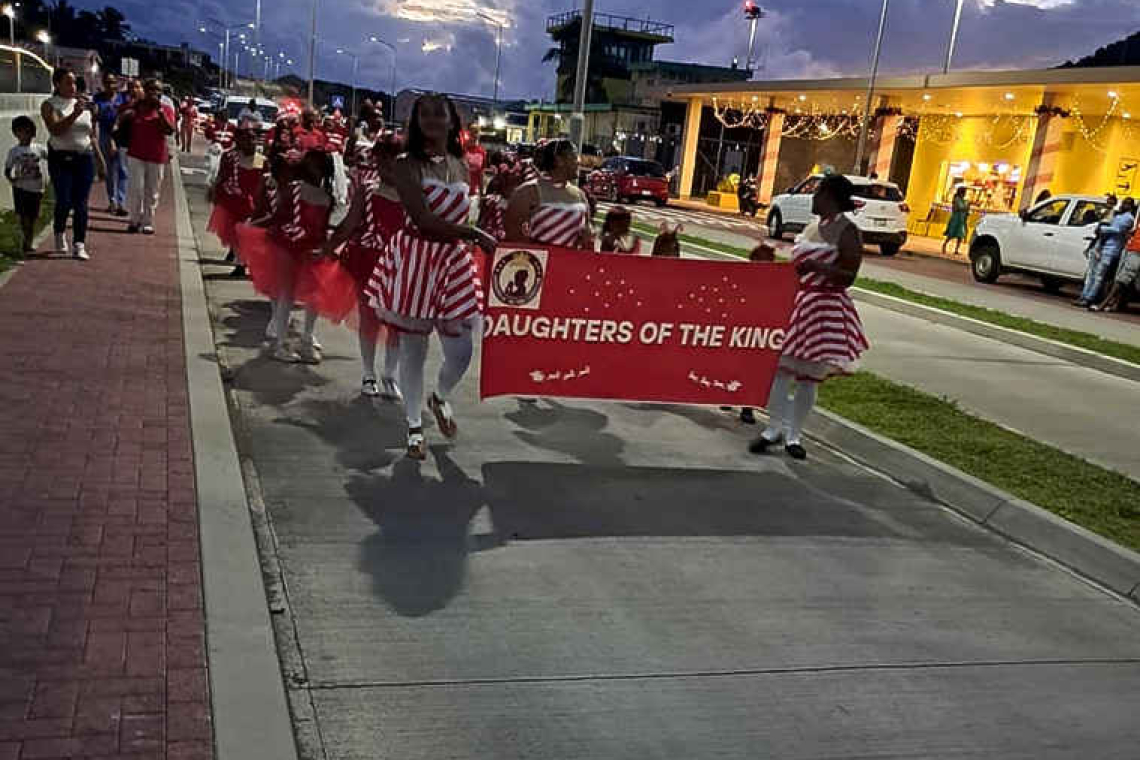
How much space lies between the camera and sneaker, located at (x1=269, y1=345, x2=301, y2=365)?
26.7ft

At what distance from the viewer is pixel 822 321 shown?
21.3 feet

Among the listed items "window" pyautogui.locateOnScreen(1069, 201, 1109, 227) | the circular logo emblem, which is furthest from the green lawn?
"window" pyautogui.locateOnScreen(1069, 201, 1109, 227)

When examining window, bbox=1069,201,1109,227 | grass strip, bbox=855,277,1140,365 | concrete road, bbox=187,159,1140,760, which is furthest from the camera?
window, bbox=1069,201,1109,227

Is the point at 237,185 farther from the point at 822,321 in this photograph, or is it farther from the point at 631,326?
the point at 822,321

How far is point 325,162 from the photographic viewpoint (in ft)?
26.1

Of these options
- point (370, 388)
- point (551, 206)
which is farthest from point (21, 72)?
point (551, 206)

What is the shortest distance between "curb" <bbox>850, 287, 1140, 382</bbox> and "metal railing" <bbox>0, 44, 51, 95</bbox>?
17244mm

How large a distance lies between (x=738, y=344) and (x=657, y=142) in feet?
170

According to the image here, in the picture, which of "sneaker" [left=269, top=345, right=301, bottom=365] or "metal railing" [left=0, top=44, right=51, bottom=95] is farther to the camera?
"metal railing" [left=0, top=44, right=51, bottom=95]

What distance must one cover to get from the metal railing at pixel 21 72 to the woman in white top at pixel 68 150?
11.4 m

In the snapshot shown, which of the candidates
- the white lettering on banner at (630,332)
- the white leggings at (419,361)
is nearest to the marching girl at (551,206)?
the white lettering on banner at (630,332)

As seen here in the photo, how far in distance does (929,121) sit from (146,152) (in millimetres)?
30104

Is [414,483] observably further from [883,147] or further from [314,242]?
[883,147]

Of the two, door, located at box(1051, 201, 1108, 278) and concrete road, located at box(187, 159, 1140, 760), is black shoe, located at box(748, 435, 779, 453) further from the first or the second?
door, located at box(1051, 201, 1108, 278)
